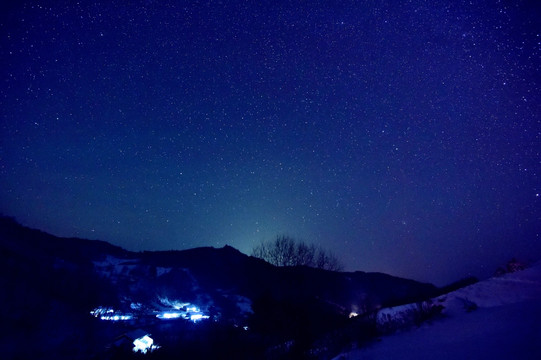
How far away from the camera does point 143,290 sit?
71.5 metres

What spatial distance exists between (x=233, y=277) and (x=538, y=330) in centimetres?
8360

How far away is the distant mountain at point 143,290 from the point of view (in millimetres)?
26644

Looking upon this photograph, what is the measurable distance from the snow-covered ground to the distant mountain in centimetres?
454

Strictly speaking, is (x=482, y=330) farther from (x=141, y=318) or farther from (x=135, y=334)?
(x=141, y=318)

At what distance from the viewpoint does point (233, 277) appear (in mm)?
80875

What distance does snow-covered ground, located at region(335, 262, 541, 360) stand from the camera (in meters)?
3.33

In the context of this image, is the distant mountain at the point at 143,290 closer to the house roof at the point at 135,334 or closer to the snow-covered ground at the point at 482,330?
the snow-covered ground at the point at 482,330

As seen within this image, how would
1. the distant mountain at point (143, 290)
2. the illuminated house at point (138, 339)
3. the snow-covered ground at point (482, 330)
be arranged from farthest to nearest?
the illuminated house at point (138, 339) → the distant mountain at point (143, 290) → the snow-covered ground at point (482, 330)

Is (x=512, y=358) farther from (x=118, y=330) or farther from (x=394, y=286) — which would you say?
(x=394, y=286)

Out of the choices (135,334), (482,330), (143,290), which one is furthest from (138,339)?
(143,290)

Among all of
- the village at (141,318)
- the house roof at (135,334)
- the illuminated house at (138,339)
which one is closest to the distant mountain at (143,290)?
the village at (141,318)

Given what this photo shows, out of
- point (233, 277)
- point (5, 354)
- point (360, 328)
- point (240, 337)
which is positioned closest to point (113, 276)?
point (233, 277)

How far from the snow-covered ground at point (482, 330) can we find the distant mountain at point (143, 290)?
14.9 feet

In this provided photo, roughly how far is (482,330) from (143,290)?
81.9 metres
